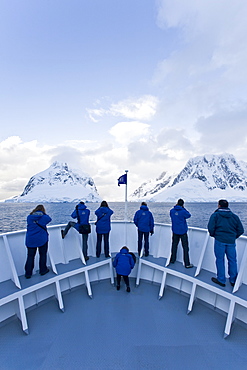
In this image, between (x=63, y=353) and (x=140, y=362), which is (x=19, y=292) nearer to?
(x=63, y=353)

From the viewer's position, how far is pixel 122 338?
9.65ft

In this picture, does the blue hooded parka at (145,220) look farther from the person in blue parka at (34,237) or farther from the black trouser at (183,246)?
the person in blue parka at (34,237)

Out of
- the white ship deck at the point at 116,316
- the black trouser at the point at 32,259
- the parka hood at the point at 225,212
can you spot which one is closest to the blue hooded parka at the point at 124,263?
the white ship deck at the point at 116,316

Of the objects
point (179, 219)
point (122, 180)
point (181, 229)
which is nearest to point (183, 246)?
point (181, 229)

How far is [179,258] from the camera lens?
15.5 feet

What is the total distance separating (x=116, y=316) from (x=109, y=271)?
5.06 feet

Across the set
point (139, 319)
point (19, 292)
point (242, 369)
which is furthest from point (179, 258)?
point (19, 292)

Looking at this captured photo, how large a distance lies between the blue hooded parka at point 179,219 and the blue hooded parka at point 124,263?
1.29m

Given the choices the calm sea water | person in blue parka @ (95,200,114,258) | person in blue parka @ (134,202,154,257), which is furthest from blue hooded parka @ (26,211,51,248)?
the calm sea water

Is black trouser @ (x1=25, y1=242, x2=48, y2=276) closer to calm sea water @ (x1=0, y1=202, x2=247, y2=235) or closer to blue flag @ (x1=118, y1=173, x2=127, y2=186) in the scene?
blue flag @ (x1=118, y1=173, x2=127, y2=186)

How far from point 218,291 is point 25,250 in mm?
4055

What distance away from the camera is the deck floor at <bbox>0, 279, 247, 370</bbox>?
8.29 feet

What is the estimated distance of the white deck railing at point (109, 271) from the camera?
3248 mm

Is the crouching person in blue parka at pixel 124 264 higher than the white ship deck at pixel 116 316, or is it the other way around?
the crouching person in blue parka at pixel 124 264
